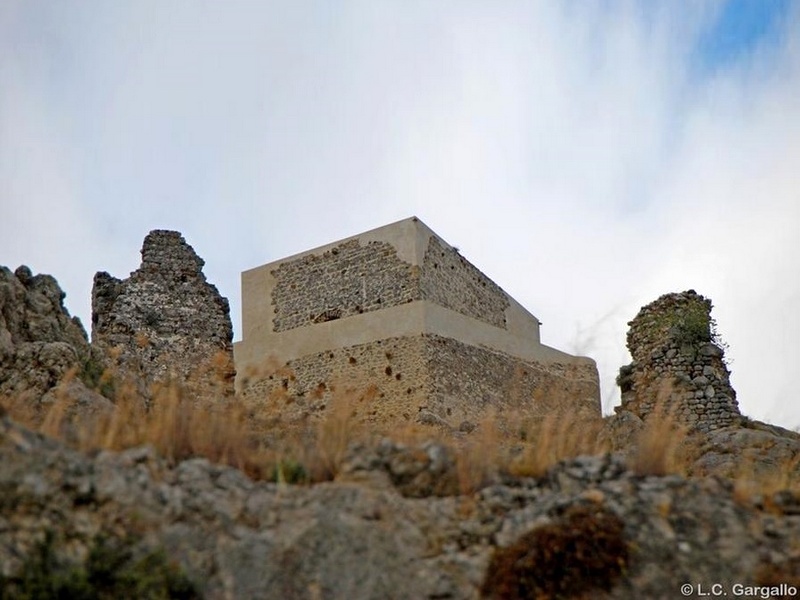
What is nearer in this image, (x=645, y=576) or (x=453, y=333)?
(x=645, y=576)

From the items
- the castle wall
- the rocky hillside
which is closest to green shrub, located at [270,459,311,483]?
the rocky hillside

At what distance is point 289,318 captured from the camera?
75.4 feet

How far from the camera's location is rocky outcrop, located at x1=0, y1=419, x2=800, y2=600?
20.7 feet

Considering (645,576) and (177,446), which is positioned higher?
(177,446)

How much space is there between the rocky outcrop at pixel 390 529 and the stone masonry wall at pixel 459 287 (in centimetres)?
1384

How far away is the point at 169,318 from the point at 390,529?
10.7 m

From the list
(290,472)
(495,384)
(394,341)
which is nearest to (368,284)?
(394,341)

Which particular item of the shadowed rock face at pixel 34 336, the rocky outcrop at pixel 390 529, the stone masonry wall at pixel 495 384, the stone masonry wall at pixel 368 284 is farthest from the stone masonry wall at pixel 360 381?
the rocky outcrop at pixel 390 529

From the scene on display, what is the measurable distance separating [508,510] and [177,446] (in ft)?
8.26

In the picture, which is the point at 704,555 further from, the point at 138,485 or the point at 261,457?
the point at 138,485

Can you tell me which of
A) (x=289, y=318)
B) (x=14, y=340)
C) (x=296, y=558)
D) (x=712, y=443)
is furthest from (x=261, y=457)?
(x=289, y=318)

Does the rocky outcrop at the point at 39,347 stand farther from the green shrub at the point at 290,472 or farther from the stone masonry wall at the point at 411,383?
the stone masonry wall at the point at 411,383

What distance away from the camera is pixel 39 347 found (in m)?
11.2

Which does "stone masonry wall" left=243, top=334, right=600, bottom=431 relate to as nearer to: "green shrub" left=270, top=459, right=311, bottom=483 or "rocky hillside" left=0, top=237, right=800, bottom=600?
"rocky hillside" left=0, top=237, right=800, bottom=600
